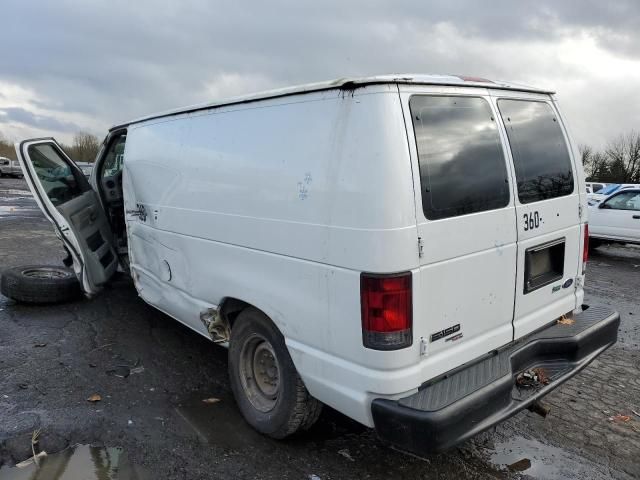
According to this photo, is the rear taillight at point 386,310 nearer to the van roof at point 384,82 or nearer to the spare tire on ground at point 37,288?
the van roof at point 384,82

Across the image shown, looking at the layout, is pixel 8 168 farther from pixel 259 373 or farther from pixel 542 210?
pixel 542 210

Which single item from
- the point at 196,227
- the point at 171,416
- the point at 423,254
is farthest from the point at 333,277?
the point at 171,416

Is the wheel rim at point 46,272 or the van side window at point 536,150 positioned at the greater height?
the van side window at point 536,150

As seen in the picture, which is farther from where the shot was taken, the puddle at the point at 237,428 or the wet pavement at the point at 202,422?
the puddle at the point at 237,428

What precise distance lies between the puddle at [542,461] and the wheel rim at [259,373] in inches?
58.3

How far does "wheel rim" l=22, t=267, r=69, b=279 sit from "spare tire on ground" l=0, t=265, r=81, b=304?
18 centimetres

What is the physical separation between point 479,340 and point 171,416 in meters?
2.23

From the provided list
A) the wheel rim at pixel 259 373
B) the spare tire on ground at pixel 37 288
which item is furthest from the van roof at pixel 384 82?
the spare tire on ground at pixel 37 288

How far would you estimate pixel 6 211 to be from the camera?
1659cm

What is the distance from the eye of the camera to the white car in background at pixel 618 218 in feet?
35.3

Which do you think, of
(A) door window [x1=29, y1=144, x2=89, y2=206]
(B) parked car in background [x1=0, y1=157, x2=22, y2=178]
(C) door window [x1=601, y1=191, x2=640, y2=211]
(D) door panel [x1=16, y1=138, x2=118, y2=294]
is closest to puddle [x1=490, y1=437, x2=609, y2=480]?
(D) door panel [x1=16, y1=138, x2=118, y2=294]

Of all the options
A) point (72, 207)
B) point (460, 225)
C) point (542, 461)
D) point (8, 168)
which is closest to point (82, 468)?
point (460, 225)

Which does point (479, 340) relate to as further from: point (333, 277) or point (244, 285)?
point (244, 285)

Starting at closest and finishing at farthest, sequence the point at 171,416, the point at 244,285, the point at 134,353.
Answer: the point at 244,285 → the point at 171,416 → the point at 134,353
